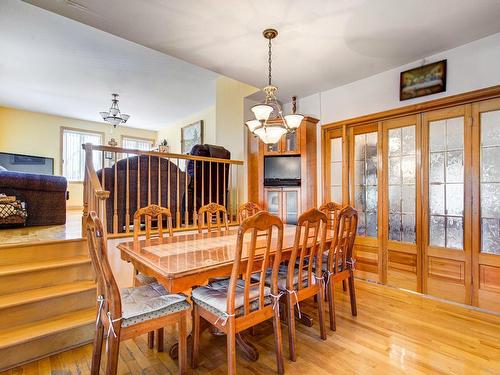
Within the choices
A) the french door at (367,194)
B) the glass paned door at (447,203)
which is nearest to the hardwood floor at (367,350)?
the glass paned door at (447,203)

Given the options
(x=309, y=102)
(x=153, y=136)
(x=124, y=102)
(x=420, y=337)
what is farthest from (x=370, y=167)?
(x=153, y=136)

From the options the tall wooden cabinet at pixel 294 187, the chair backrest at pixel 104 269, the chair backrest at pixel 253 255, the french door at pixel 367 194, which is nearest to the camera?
Result: the chair backrest at pixel 104 269

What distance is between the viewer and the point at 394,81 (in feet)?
10.9

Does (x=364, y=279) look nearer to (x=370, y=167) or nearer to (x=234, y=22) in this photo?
(x=370, y=167)

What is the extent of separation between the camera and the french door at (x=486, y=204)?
2621 millimetres

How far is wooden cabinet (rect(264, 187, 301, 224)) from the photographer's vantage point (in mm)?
4027

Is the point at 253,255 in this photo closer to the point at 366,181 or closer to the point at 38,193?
the point at 366,181

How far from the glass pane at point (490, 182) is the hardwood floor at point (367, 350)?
0.77m

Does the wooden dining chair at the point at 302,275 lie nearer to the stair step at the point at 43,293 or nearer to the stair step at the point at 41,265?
the stair step at the point at 43,293

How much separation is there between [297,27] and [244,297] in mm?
2424

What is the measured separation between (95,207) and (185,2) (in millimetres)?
1923

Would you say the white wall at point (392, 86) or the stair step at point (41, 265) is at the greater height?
the white wall at point (392, 86)

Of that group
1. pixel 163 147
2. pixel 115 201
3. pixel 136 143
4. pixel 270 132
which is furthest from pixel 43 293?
pixel 136 143

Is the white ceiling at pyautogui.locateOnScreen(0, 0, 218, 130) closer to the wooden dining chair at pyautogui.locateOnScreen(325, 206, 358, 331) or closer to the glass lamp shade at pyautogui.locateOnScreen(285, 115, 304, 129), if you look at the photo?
the glass lamp shade at pyautogui.locateOnScreen(285, 115, 304, 129)
